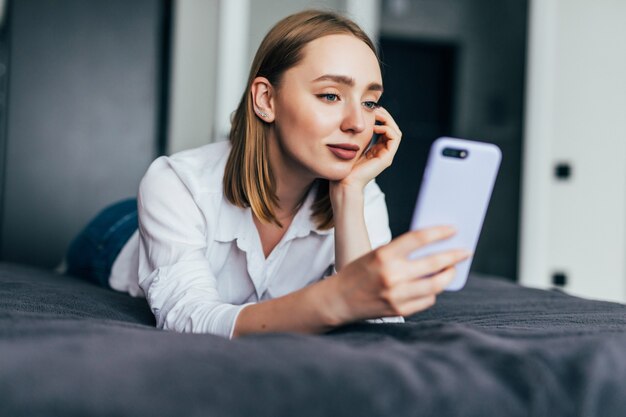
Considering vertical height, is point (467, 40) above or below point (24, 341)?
above

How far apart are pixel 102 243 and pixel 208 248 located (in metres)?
0.79

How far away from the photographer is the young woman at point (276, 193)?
1144mm

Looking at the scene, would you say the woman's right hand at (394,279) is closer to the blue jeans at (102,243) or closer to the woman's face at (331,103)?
the woman's face at (331,103)

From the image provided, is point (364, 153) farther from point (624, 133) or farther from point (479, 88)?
point (479, 88)

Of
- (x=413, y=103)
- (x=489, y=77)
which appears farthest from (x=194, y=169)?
(x=489, y=77)

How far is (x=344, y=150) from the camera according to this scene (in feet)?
3.98

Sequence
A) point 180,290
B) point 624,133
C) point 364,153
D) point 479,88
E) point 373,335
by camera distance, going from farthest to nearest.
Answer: point 479,88
point 624,133
point 364,153
point 180,290
point 373,335

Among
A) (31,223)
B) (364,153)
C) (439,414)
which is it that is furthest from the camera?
(31,223)

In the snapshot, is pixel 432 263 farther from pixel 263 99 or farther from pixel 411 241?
pixel 263 99

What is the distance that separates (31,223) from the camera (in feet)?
10.1

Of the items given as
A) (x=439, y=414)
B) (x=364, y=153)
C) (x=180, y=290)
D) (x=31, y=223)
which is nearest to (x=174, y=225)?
(x=180, y=290)

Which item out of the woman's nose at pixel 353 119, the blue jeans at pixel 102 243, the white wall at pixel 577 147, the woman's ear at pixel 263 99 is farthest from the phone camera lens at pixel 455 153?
the white wall at pixel 577 147

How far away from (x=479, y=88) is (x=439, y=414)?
4276 millimetres

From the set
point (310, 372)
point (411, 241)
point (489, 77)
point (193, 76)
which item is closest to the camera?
point (310, 372)
